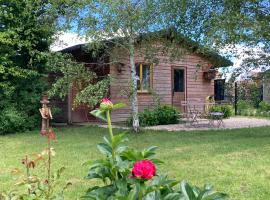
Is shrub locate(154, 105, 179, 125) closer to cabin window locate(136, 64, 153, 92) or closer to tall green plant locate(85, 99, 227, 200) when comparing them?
cabin window locate(136, 64, 153, 92)

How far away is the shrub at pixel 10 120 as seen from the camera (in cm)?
1148

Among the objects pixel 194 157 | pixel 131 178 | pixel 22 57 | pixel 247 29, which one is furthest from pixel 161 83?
pixel 131 178

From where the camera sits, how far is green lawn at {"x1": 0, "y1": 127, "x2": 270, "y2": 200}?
484 centimetres

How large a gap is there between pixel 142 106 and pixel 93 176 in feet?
42.6

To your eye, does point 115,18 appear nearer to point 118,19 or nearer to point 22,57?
point 118,19

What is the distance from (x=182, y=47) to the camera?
11.8 m

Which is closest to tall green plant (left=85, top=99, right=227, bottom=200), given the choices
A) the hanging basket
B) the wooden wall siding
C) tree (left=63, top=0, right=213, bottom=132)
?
tree (left=63, top=0, right=213, bottom=132)

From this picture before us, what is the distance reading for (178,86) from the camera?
54.1 ft

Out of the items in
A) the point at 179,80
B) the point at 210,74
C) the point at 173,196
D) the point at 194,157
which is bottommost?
the point at 194,157

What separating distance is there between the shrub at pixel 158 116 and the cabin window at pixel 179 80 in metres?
2.15

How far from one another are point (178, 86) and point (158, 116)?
10.0ft

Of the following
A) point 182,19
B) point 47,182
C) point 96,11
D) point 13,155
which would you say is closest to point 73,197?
point 47,182

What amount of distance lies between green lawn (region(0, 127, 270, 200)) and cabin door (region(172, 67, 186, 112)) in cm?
564

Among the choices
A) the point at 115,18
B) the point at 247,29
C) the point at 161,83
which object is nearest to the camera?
the point at 247,29
